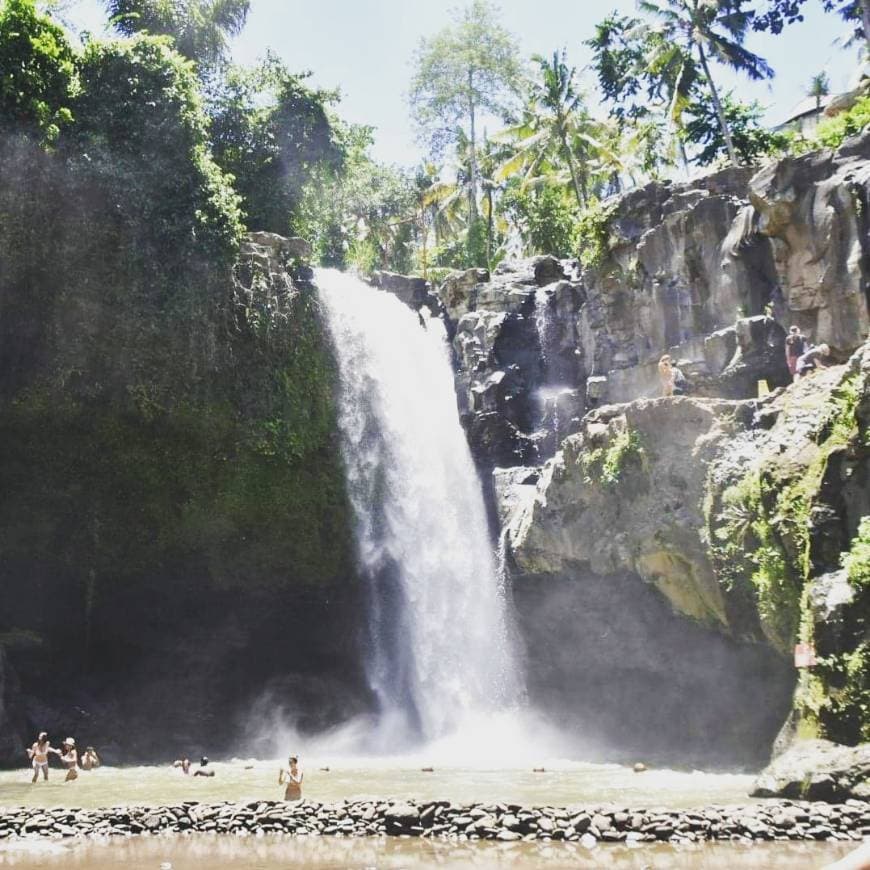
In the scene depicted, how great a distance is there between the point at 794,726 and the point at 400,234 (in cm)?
3904

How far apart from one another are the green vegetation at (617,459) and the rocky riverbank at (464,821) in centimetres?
854

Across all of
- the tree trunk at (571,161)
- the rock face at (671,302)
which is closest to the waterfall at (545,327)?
the rock face at (671,302)

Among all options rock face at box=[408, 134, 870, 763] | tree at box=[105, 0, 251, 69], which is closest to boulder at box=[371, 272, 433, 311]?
rock face at box=[408, 134, 870, 763]

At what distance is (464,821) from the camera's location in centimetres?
1165

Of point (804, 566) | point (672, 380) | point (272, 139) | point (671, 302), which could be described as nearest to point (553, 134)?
point (272, 139)

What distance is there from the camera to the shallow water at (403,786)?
46.3 ft

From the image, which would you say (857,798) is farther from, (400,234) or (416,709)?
(400,234)

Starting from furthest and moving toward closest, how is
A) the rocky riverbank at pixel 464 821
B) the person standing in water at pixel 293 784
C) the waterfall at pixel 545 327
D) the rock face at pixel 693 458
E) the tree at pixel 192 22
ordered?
the tree at pixel 192 22
the waterfall at pixel 545 327
the rock face at pixel 693 458
the person standing in water at pixel 293 784
the rocky riverbank at pixel 464 821

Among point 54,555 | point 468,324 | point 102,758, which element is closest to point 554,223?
point 468,324

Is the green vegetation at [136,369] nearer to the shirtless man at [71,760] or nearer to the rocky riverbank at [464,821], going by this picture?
the shirtless man at [71,760]

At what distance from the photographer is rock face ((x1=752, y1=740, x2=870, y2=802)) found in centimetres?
1196

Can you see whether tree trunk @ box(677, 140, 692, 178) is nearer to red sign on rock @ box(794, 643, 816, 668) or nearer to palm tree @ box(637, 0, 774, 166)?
palm tree @ box(637, 0, 774, 166)

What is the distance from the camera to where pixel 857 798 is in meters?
11.7

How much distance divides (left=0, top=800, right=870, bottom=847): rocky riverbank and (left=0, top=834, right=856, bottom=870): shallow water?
26 centimetres
